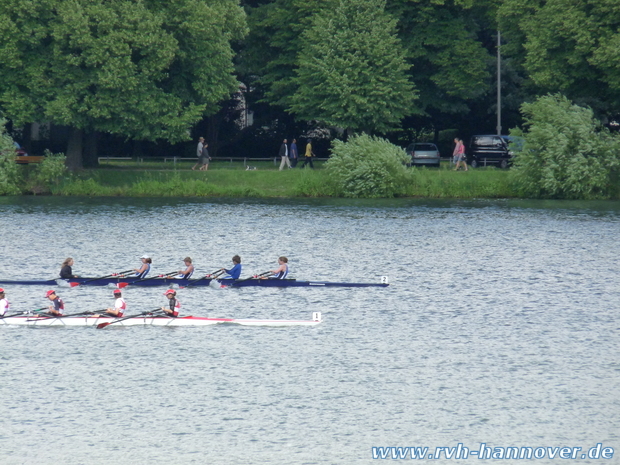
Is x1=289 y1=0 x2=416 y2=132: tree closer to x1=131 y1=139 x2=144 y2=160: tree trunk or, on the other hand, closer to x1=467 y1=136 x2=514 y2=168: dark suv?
x1=467 y1=136 x2=514 y2=168: dark suv

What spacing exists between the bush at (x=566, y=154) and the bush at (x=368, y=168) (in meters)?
8.14

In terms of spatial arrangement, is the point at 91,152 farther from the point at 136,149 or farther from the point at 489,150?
the point at 489,150

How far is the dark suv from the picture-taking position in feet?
250

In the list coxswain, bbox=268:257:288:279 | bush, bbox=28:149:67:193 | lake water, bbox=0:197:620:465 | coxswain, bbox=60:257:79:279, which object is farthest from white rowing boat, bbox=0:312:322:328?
bush, bbox=28:149:67:193

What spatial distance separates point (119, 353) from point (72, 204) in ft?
122

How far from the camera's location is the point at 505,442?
24.8 metres

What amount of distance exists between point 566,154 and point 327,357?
132 feet

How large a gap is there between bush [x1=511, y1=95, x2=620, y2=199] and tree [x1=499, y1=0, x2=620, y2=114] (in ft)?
7.23

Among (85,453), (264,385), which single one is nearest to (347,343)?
(264,385)

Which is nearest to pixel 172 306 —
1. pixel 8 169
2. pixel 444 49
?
pixel 8 169

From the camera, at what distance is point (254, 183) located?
72625mm

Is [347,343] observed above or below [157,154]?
below

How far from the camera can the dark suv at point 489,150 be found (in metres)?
76.1

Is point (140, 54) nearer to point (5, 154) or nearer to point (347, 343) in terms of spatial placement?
point (5, 154)
